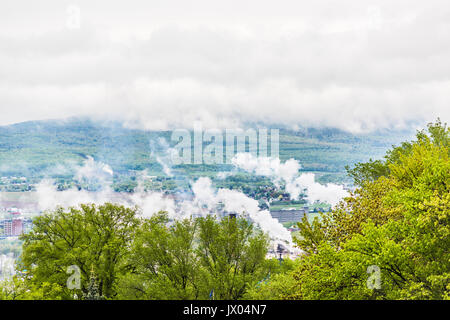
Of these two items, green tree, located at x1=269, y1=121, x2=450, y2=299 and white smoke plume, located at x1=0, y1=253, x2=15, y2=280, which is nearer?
green tree, located at x1=269, y1=121, x2=450, y2=299

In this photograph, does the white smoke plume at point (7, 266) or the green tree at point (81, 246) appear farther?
the white smoke plume at point (7, 266)

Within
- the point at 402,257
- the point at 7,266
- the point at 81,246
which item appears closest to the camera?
the point at 402,257

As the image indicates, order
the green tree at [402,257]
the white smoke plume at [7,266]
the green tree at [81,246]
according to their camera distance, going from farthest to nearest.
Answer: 1. the white smoke plume at [7,266]
2. the green tree at [81,246]
3. the green tree at [402,257]

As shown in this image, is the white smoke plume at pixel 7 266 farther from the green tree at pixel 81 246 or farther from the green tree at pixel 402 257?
the green tree at pixel 402 257

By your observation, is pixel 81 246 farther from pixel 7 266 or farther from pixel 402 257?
pixel 7 266

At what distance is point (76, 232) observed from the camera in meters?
39.7

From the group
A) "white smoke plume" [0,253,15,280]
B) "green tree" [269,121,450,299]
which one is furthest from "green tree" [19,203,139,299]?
"green tree" [269,121,450,299]

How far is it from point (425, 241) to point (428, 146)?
1452cm

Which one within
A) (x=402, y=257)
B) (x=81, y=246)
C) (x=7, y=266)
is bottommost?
(x=7, y=266)

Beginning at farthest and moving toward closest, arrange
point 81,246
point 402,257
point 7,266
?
point 7,266, point 81,246, point 402,257

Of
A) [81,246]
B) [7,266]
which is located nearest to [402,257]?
[81,246]

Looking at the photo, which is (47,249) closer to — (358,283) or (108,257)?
(108,257)

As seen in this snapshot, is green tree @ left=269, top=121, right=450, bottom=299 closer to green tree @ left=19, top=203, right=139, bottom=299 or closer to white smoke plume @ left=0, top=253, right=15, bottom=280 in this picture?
green tree @ left=19, top=203, right=139, bottom=299

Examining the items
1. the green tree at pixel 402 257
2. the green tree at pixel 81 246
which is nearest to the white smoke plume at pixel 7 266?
the green tree at pixel 81 246
